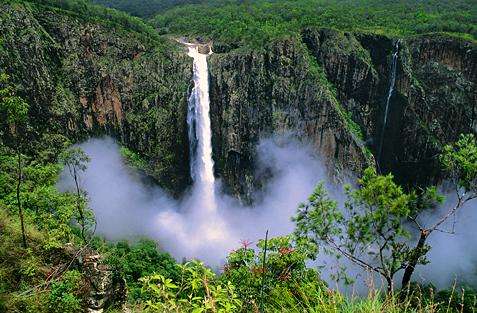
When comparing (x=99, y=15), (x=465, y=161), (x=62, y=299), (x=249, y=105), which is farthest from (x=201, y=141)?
(x=62, y=299)

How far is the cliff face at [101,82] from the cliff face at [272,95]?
0.10 m

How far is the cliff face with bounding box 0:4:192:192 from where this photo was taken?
117 ft

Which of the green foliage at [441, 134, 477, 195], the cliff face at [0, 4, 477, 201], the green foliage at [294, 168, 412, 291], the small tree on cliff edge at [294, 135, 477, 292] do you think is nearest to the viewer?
the green foliage at [441, 134, 477, 195]

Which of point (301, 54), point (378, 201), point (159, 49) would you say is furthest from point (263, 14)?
point (378, 201)

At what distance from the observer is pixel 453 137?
140 ft

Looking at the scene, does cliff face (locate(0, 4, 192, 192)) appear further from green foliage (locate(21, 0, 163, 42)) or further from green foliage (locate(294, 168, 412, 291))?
green foliage (locate(294, 168, 412, 291))

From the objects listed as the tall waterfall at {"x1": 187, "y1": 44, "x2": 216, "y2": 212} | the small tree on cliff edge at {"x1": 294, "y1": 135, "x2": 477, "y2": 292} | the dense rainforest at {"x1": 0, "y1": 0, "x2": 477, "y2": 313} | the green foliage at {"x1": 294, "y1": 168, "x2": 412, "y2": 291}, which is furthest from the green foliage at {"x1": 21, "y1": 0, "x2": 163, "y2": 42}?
the small tree on cliff edge at {"x1": 294, "y1": 135, "x2": 477, "y2": 292}

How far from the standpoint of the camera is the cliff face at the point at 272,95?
40.4 meters

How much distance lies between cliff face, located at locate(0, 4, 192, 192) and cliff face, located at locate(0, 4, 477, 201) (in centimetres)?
10

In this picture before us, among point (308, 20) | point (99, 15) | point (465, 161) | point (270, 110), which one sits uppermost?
point (99, 15)

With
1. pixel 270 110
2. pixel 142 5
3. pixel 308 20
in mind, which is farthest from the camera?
pixel 142 5

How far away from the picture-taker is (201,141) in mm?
43938

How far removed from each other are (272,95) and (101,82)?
1689 centimetres

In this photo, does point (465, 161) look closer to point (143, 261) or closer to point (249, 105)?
point (143, 261)
